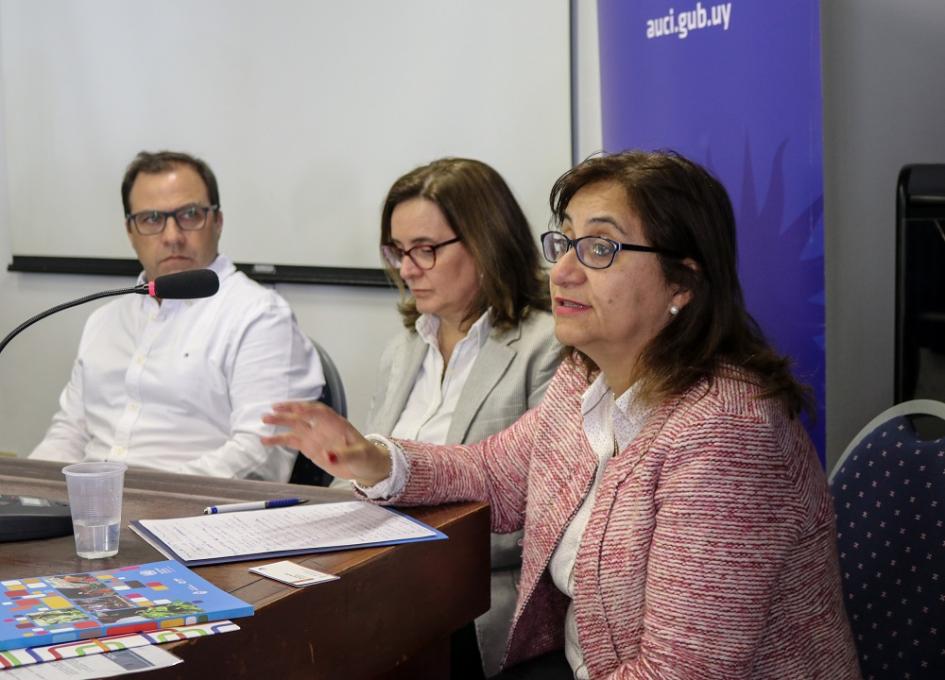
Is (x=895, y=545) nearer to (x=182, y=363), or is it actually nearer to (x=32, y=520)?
(x=32, y=520)

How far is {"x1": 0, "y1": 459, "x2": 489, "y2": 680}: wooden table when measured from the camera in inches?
44.4

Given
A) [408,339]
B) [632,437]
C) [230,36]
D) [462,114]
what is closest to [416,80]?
[462,114]

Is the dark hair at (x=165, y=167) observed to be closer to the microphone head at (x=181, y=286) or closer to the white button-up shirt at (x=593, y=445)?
the microphone head at (x=181, y=286)

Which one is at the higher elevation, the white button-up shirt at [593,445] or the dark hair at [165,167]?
the dark hair at [165,167]

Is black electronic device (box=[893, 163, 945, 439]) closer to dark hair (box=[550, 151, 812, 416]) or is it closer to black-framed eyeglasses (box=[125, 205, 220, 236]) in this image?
dark hair (box=[550, 151, 812, 416])

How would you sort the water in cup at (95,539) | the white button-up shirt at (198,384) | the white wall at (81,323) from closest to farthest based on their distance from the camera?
the water in cup at (95,539) < the white button-up shirt at (198,384) < the white wall at (81,323)

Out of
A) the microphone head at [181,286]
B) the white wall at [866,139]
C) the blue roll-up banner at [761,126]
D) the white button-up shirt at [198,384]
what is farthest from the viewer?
the white wall at [866,139]

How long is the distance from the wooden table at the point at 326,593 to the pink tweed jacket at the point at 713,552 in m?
0.16

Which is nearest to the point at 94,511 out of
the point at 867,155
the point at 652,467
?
the point at 652,467

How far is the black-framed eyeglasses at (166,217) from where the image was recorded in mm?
2867

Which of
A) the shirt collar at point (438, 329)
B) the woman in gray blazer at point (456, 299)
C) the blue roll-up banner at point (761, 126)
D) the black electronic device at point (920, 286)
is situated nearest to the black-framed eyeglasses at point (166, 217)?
the woman in gray blazer at point (456, 299)

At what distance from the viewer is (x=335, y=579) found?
1.24 m

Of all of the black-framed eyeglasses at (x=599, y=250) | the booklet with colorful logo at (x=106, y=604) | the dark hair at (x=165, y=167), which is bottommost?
the booklet with colorful logo at (x=106, y=604)

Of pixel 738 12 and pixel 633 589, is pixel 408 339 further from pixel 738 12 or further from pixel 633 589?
pixel 633 589
